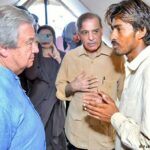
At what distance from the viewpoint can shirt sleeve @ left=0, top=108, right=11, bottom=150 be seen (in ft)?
2.88

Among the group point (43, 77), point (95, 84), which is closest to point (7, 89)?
point (95, 84)

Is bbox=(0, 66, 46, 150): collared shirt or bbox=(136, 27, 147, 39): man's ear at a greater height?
bbox=(136, 27, 147, 39): man's ear

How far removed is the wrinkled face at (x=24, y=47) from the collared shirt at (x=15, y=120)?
0.06m

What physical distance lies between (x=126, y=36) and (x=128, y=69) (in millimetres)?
145

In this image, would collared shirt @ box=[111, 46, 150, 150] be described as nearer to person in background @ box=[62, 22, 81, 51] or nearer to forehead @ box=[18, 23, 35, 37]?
forehead @ box=[18, 23, 35, 37]

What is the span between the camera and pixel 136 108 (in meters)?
1.16

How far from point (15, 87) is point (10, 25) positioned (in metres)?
0.21

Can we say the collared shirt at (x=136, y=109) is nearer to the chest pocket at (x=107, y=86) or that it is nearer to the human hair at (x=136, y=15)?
the human hair at (x=136, y=15)

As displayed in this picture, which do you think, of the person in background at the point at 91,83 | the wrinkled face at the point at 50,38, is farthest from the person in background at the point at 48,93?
the person in background at the point at 91,83

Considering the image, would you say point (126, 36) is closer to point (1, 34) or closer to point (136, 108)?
point (136, 108)

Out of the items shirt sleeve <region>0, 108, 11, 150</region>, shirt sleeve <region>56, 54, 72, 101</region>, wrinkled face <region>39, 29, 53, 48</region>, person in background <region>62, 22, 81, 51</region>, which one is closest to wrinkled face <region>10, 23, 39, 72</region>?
shirt sleeve <region>0, 108, 11, 150</region>

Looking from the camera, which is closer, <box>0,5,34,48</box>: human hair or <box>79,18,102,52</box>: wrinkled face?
<box>0,5,34,48</box>: human hair

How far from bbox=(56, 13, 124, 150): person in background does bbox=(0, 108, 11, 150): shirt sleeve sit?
835mm

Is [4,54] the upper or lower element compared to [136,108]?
upper
